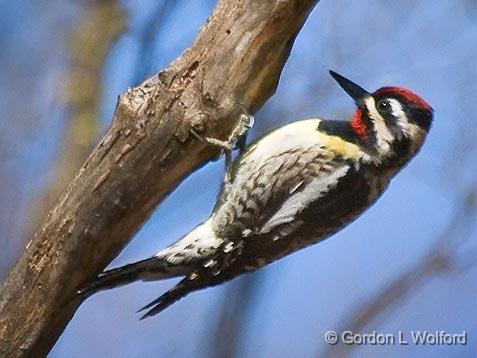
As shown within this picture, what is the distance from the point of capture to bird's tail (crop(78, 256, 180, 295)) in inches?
50.6

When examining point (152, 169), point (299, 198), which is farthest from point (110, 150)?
point (299, 198)

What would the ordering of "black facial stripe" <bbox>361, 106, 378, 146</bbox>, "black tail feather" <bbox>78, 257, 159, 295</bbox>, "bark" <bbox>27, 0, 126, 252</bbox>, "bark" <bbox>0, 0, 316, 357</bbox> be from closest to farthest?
"bark" <bbox>0, 0, 316, 357</bbox>
"black tail feather" <bbox>78, 257, 159, 295</bbox>
"black facial stripe" <bbox>361, 106, 378, 146</bbox>
"bark" <bbox>27, 0, 126, 252</bbox>

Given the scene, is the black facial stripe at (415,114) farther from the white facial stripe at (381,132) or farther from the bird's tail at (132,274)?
the bird's tail at (132,274)

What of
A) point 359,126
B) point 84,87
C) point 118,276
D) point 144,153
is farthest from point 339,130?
point 84,87

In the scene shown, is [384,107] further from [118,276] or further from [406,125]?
[118,276]

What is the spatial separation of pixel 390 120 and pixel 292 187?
0.74ft

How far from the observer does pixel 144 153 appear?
3.97 feet

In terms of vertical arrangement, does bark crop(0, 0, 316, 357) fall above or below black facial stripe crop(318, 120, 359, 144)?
above

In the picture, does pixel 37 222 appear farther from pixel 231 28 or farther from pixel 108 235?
pixel 231 28

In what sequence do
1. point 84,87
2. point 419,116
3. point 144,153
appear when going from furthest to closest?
1. point 84,87
2. point 419,116
3. point 144,153

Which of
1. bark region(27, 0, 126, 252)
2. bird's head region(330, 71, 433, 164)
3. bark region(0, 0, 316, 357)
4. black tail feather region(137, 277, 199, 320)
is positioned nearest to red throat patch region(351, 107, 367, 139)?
bird's head region(330, 71, 433, 164)

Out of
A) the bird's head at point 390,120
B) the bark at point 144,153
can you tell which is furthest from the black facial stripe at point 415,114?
the bark at point 144,153

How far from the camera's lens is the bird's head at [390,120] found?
1339 mm

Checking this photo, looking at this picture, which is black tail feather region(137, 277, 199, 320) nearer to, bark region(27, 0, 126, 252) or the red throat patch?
the red throat patch
